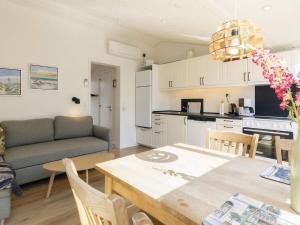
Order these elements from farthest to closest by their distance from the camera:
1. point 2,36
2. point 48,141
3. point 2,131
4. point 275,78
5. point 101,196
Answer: point 48,141, point 2,36, point 2,131, point 275,78, point 101,196

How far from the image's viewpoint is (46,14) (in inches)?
131

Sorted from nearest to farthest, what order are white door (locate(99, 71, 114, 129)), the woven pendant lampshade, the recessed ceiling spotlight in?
the woven pendant lampshade, the recessed ceiling spotlight, white door (locate(99, 71, 114, 129))

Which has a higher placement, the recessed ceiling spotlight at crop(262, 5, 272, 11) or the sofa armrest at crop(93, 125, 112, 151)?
the recessed ceiling spotlight at crop(262, 5, 272, 11)

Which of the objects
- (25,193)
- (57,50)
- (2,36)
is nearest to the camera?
(25,193)

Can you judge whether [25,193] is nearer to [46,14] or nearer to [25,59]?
[25,59]

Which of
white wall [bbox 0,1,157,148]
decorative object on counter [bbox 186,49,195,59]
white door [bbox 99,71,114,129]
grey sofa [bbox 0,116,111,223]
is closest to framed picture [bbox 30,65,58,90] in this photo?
white wall [bbox 0,1,157,148]

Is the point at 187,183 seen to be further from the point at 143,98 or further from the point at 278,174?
the point at 143,98

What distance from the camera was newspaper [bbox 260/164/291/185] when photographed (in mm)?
976

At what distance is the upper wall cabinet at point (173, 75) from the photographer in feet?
13.6

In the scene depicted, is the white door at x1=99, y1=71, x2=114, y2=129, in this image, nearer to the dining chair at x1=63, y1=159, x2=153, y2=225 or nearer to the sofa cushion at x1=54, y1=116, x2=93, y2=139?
the sofa cushion at x1=54, y1=116, x2=93, y2=139

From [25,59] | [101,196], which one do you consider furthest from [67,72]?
[101,196]

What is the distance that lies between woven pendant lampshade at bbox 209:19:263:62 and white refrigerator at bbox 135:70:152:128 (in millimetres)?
3213

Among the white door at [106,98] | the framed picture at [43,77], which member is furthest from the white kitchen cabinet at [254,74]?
the framed picture at [43,77]

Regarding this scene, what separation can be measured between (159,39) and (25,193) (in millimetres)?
4285
